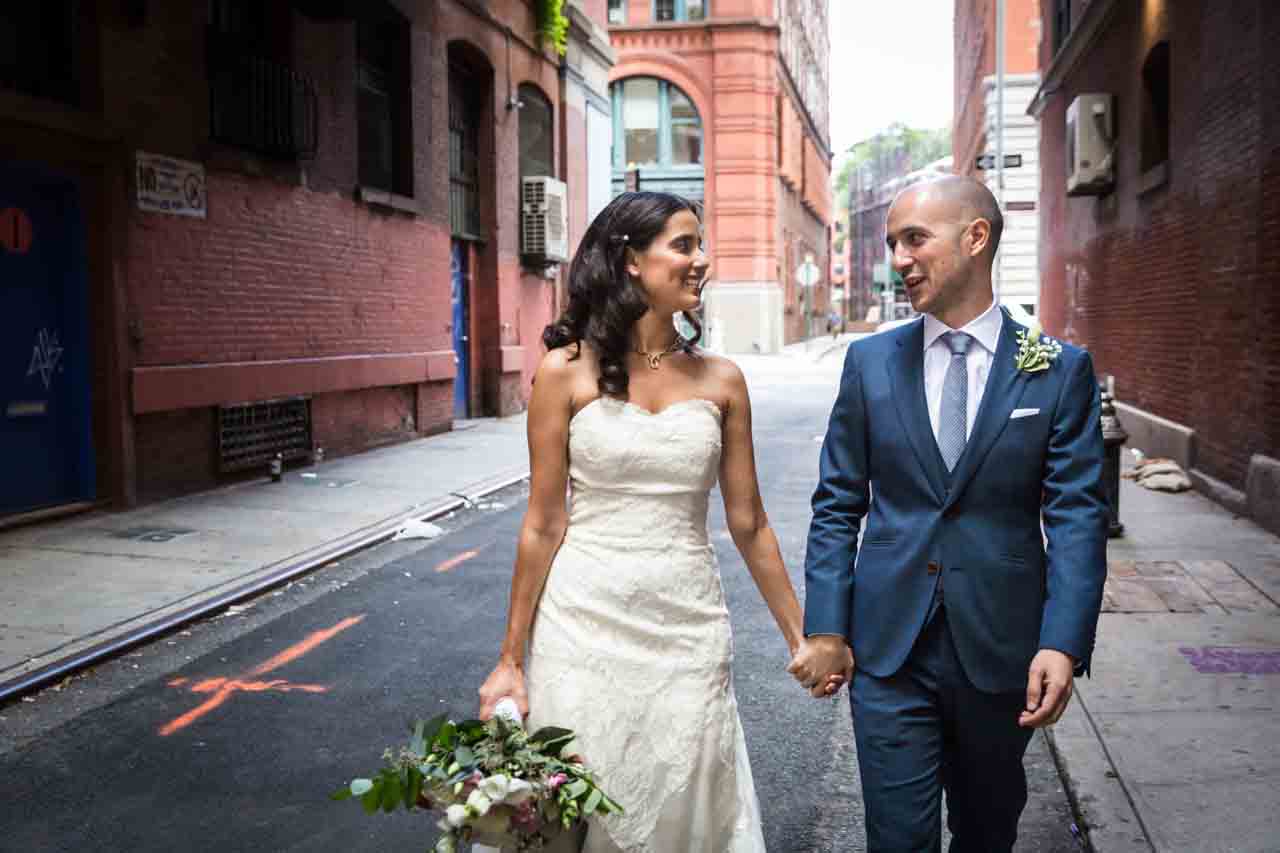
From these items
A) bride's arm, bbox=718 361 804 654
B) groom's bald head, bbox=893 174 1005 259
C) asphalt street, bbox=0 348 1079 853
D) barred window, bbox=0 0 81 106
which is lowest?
asphalt street, bbox=0 348 1079 853

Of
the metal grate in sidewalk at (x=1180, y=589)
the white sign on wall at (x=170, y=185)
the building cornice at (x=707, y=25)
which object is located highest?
the building cornice at (x=707, y=25)

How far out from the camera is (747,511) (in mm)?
3162

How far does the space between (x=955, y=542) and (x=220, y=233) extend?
10.9m

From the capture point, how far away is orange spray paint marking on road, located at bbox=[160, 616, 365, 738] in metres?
5.46

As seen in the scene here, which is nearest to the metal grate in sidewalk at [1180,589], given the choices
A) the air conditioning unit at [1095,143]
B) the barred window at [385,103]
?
the air conditioning unit at [1095,143]

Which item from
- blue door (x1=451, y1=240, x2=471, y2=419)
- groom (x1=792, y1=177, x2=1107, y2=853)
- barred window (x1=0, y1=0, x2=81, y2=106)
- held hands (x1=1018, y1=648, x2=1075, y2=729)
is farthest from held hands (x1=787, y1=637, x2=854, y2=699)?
blue door (x1=451, y1=240, x2=471, y2=419)

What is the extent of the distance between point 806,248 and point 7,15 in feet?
187

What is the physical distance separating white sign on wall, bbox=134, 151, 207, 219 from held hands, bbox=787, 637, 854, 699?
32.3ft

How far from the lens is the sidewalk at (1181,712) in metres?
4.05

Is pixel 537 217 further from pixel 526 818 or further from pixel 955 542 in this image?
pixel 526 818

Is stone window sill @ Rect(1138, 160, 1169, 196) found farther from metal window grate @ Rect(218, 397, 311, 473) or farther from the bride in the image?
the bride

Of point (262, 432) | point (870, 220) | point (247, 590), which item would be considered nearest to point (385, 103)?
point (262, 432)

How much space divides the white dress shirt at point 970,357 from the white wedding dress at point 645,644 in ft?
1.81

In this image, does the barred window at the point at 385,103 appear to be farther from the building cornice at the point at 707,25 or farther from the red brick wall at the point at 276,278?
the building cornice at the point at 707,25
